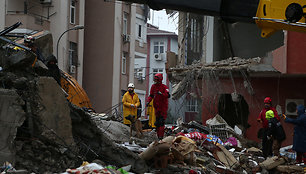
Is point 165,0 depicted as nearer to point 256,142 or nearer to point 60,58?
point 256,142

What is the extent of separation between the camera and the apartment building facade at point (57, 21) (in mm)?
31969

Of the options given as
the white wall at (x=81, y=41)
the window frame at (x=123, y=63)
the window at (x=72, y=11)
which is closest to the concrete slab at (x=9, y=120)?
the window at (x=72, y=11)

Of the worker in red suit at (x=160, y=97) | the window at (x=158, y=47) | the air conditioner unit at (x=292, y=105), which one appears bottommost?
the air conditioner unit at (x=292, y=105)

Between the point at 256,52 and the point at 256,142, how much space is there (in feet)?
17.0

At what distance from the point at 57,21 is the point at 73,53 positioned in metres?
3.14

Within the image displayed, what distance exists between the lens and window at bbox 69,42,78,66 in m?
37.6

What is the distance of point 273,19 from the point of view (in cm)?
900

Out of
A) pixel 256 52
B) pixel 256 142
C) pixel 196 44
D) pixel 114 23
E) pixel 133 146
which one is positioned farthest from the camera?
pixel 114 23

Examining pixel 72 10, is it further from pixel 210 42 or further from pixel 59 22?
pixel 210 42

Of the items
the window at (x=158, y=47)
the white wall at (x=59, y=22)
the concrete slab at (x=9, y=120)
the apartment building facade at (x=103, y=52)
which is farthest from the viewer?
the window at (x=158, y=47)

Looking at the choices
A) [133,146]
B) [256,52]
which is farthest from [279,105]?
[133,146]

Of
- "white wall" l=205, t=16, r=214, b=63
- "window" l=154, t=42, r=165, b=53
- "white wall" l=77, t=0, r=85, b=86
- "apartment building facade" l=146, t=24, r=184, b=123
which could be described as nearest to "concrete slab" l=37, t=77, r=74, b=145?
"white wall" l=205, t=16, r=214, b=63

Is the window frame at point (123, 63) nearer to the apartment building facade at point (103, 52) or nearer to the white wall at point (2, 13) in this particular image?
the apartment building facade at point (103, 52)

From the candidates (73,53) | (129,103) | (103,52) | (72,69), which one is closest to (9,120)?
(129,103)
